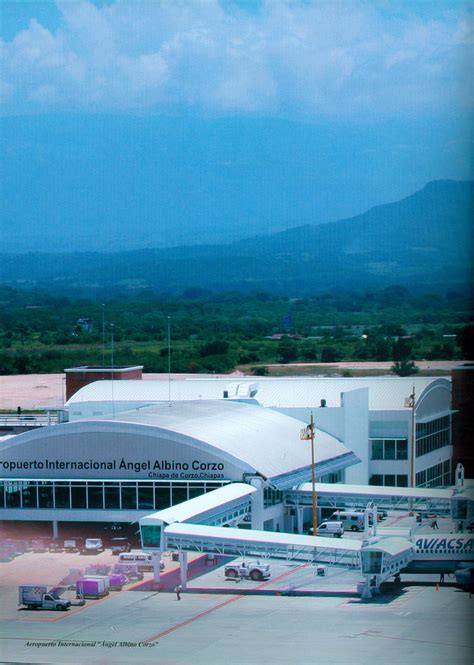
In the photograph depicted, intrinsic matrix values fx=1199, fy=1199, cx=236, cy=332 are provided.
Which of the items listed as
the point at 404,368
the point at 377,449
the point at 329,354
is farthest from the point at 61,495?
the point at 329,354

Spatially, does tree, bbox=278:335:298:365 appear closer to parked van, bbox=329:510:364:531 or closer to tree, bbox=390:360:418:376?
tree, bbox=390:360:418:376

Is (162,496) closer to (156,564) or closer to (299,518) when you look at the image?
(299,518)

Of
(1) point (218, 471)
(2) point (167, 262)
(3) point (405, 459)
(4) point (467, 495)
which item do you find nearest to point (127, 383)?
(3) point (405, 459)

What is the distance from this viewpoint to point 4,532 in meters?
22.1

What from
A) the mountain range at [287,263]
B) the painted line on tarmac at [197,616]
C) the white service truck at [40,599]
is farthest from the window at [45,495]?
the mountain range at [287,263]

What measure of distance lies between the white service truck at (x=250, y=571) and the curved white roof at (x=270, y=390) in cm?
980

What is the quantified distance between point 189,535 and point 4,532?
5.69 meters

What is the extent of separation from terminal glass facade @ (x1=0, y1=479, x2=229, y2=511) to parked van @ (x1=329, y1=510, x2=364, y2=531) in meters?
2.93

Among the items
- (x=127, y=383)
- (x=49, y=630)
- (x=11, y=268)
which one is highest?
(x=11, y=268)

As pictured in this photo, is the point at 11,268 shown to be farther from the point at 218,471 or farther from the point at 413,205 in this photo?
the point at 218,471

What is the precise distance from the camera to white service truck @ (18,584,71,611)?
15953 millimetres

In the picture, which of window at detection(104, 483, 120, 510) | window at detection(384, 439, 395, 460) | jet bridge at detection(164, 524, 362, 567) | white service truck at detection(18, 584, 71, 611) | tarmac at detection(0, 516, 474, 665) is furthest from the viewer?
window at detection(384, 439, 395, 460)

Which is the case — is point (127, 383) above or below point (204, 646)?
above

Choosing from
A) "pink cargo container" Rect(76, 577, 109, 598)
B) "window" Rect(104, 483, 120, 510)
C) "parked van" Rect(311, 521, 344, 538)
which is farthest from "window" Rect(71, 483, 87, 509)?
"pink cargo container" Rect(76, 577, 109, 598)
